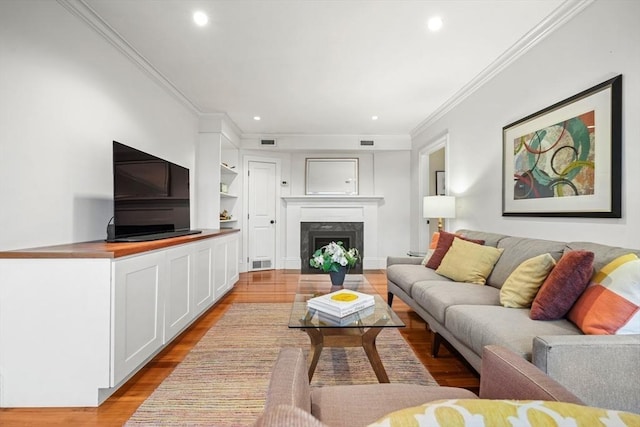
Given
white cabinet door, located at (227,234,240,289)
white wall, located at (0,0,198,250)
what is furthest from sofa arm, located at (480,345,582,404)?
white cabinet door, located at (227,234,240,289)

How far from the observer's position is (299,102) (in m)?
3.65

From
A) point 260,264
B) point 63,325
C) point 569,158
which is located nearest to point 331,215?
point 260,264

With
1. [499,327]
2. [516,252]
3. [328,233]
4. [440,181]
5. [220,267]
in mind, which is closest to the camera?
[499,327]

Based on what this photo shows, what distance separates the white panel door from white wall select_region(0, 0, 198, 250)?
2667 mm

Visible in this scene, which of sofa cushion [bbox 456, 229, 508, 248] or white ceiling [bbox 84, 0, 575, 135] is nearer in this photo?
white ceiling [bbox 84, 0, 575, 135]

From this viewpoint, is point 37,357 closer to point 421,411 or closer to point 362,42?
point 421,411

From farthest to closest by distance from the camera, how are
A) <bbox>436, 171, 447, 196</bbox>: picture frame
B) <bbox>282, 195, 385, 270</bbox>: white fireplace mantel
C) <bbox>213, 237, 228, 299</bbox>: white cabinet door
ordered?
<bbox>436, 171, 447, 196</bbox>: picture frame
<bbox>282, 195, 385, 270</bbox>: white fireplace mantel
<bbox>213, 237, 228, 299</bbox>: white cabinet door

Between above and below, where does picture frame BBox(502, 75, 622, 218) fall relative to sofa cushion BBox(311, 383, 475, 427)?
above

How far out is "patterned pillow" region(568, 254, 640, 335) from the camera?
123 cm

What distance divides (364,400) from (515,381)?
447mm

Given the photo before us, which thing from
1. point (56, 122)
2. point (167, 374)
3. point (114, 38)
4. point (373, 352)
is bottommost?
point (167, 374)

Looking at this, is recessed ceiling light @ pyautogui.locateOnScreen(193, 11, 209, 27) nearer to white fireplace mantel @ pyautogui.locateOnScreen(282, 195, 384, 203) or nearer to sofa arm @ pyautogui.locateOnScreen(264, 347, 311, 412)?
sofa arm @ pyautogui.locateOnScreen(264, 347, 311, 412)

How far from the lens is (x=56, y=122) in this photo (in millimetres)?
1833

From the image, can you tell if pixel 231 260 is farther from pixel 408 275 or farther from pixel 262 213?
pixel 408 275
